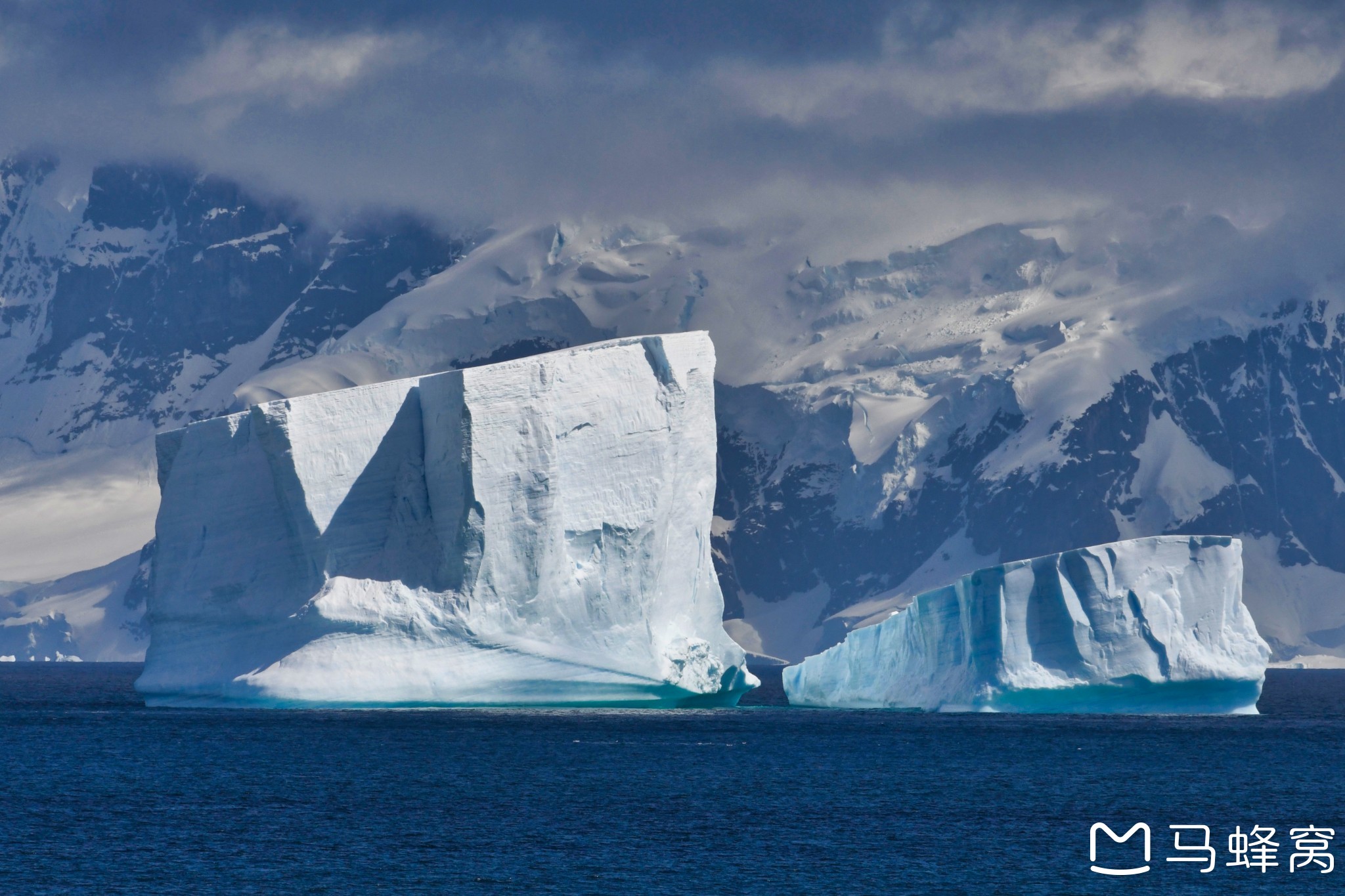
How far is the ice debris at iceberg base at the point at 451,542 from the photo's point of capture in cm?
4891

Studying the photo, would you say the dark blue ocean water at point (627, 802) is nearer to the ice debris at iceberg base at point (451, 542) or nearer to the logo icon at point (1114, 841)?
the logo icon at point (1114, 841)

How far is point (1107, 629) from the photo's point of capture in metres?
51.9

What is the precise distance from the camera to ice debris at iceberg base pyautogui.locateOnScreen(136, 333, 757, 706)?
48906mm

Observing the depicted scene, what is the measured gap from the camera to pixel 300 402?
4897 centimetres

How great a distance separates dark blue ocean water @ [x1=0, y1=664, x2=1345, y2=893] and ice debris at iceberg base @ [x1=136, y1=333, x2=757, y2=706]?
1520 millimetres

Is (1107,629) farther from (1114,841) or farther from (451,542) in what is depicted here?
(1114,841)

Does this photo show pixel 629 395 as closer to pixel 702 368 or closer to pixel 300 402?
pixel 702 368

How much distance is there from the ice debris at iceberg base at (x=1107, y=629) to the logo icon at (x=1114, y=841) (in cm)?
1769

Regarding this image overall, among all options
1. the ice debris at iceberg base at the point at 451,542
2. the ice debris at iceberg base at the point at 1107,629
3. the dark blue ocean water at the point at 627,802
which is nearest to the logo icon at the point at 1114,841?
the dark blue ocean water at the point at 627,802

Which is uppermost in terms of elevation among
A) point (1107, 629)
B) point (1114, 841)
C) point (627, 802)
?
point (1107, 629)

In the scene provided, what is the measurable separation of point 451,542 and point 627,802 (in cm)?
1450

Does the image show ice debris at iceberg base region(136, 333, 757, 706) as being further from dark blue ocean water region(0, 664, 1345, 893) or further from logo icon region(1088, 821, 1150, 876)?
logo icon region(1088, 821, 1150, 876)

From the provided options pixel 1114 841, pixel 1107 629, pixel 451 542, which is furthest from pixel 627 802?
pixel 1107 629

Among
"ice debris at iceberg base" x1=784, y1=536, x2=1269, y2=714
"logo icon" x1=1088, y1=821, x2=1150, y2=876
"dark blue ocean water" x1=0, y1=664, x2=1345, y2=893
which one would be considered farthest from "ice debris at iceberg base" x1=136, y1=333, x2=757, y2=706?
"logo icon" x1=1088, y1=821, x2=1150, y2=876
